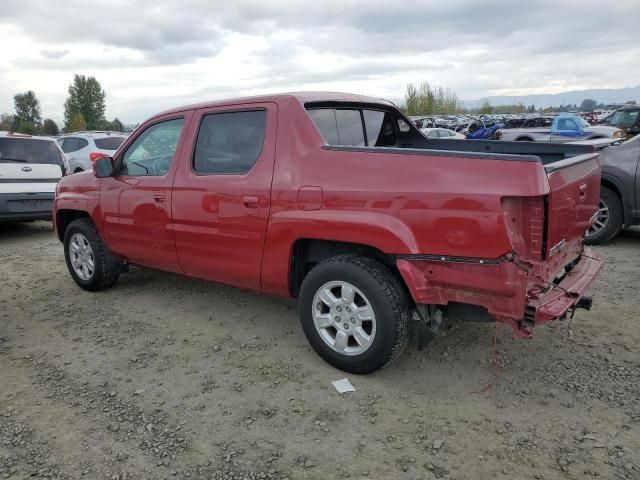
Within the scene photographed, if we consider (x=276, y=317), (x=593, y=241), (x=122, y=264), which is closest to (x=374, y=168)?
(x=276, y=317)

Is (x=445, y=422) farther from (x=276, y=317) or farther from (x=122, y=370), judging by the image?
(x=122, y=370)

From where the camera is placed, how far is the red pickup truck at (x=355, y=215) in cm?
281

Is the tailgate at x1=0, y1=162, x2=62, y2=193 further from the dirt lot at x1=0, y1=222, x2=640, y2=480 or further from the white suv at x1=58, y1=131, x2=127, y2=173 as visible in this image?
the white suv at x1=58, y1=131, x2=127, y2=173

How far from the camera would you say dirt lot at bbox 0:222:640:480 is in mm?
2617

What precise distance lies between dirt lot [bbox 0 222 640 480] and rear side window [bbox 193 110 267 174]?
53.9 inches

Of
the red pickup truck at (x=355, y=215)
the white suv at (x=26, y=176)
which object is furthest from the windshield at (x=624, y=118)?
the white suv at (x=26, y=176)

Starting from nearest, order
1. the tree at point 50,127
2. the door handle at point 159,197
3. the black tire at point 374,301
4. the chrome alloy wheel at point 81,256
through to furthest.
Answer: the black tire at point 374,301 < the door handle at point 159,197 < the chrome alloy wheel at point 81,256 < the tree at point 50,127

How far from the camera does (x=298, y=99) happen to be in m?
3.61

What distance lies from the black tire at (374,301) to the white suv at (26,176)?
21.3ft

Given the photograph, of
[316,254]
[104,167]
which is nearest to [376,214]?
[316,254]

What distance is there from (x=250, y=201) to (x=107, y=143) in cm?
1123

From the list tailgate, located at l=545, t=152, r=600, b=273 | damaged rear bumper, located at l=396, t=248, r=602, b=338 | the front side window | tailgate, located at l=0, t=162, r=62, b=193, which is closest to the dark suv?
tailgate, located at l=545, t=152, r=600, b=273

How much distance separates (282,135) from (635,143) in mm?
5086

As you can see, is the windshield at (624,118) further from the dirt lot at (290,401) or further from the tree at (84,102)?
the tree at (84,102)
